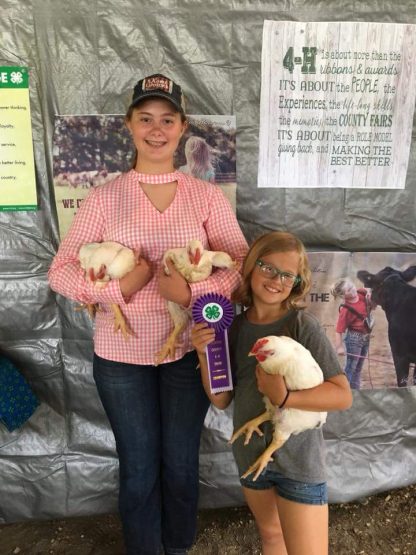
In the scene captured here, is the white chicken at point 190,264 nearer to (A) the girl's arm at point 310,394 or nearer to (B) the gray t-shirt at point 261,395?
(B) the gray t-shirt at point 261,395

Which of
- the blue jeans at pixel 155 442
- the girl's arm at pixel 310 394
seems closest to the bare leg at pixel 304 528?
the girl's arm at pixel 310 394

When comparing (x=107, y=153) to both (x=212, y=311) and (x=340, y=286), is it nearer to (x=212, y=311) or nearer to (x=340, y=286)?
(x=212, y=311)

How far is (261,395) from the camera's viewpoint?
1.16 m

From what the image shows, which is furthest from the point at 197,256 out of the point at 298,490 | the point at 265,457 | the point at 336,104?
the point at 336,104

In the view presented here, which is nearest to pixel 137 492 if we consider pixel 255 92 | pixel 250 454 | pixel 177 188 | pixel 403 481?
pixel 250 454

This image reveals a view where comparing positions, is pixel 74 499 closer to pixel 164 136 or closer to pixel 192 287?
pixel 192 287

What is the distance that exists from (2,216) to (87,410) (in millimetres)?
801

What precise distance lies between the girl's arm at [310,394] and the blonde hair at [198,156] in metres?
0.81

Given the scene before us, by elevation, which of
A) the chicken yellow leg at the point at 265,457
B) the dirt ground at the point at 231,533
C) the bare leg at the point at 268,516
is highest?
the chicken yellow leg at the point at 265,457

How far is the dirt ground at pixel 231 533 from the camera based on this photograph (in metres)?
1.72

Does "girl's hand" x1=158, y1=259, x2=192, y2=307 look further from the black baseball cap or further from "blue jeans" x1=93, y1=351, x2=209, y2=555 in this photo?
the black baseball cap

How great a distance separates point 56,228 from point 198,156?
57 cm

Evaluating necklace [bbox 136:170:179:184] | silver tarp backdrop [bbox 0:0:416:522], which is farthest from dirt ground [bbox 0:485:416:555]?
necklace [bbox 136:170:179:184]

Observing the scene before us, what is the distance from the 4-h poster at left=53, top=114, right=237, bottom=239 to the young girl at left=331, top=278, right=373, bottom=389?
24.1 inches
